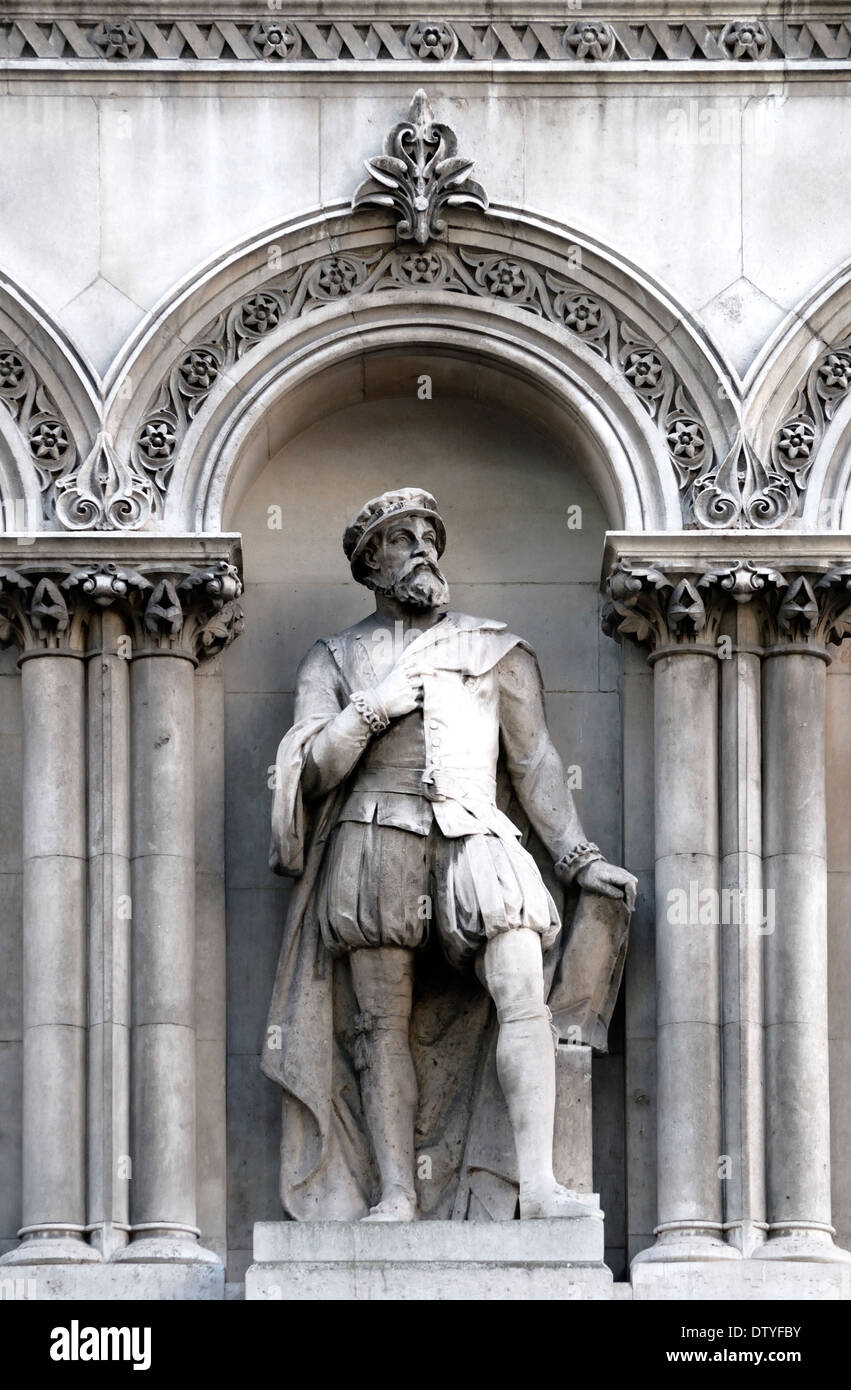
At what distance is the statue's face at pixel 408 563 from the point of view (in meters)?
20.5

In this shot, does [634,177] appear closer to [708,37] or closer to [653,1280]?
[708,37]

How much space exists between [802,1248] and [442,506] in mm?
4350

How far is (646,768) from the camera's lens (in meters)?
20.9

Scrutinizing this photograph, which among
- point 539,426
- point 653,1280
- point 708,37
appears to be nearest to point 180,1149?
point 653,1280

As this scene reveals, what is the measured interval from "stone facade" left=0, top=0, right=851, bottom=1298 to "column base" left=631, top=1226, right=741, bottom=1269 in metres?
0.02

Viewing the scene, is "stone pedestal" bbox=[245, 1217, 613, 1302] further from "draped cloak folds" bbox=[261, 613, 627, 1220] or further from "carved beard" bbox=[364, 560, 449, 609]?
"carved beard" bbox=[364, 560, 449, 609]

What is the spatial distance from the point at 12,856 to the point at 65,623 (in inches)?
46.8

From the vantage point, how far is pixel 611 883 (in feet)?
66.6

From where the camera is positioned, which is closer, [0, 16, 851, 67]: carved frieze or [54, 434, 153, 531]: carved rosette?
[54, 434, 153, 531]: carved rosette

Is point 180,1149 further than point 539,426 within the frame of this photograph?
No

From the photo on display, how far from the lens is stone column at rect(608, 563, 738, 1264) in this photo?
20.0 metres

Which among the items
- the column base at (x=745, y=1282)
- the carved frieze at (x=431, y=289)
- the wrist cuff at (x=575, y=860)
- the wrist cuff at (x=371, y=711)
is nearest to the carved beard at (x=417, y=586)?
the wrist cuff at (x=371, y=711)

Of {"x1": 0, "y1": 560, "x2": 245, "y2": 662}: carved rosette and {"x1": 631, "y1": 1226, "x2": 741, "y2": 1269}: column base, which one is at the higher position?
{"x1": 0, "y1": 560, "x2": 245, "y2": 662}: carved rosette

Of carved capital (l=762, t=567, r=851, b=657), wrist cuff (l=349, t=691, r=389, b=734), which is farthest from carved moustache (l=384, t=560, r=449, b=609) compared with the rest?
carved capital (l=762, t=567, r=851, b=657)
